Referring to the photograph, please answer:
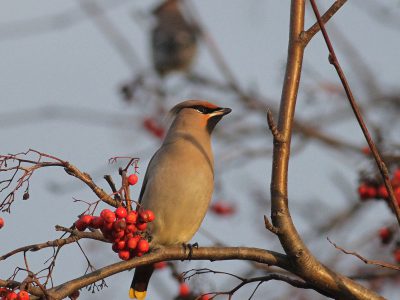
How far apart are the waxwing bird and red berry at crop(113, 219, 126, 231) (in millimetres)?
1123

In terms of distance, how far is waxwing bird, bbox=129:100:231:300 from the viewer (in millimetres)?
3934

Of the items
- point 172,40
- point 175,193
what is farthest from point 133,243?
point 172,40

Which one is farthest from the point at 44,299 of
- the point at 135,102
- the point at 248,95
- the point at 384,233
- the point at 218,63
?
the point at 135,102

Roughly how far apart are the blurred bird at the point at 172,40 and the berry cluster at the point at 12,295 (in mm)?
6795

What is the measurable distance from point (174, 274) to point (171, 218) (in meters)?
0.34

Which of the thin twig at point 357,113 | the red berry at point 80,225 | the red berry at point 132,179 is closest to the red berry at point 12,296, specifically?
the red berry at point 80,225

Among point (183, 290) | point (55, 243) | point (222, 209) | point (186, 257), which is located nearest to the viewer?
point (55, 243)

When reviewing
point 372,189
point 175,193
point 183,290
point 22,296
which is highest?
point 175,193

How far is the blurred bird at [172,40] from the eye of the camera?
937 centimetres

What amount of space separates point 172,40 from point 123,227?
709 cm

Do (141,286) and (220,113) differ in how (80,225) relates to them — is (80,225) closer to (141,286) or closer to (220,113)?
(141,286)

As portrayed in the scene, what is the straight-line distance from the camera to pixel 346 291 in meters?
2.69

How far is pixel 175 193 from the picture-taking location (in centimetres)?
394

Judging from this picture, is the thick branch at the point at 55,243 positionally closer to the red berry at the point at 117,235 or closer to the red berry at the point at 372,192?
the red berry at the point at 117,235
